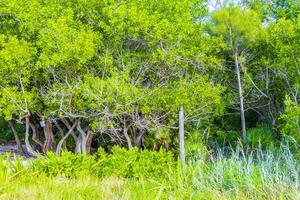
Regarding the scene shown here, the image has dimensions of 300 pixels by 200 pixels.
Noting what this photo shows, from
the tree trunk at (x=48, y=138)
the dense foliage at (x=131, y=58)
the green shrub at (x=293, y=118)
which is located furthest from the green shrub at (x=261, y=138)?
the tree trunk at (x=48, y=138)

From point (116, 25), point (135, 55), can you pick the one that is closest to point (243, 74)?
point (135, 55)

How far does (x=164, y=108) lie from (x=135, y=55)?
1216 mm

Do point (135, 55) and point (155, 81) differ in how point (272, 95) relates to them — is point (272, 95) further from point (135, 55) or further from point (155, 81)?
point (135, 55)

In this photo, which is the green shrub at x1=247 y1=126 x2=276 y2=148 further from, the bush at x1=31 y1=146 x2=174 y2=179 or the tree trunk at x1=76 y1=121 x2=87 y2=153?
the tree trunk at x1=76 y1=121 x2=87 y2=153

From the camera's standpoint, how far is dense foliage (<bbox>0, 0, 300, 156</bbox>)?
641cm

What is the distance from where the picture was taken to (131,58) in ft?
23.1

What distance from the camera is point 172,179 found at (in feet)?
15.5

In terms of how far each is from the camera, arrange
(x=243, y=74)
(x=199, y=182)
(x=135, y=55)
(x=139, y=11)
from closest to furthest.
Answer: (x=199, y=182) → (x=139, y=11) → (x=135, y=55) → (x=243, y=74)

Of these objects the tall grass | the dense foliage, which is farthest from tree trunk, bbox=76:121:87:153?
the tall grass

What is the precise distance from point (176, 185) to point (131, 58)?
126 inches

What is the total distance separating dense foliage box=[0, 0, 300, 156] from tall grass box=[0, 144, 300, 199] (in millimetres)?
1715

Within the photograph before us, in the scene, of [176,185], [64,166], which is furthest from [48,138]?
[176,185]

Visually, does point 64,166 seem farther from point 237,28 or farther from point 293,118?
point 237,28

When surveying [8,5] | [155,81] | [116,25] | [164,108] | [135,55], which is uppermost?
[8,5]
